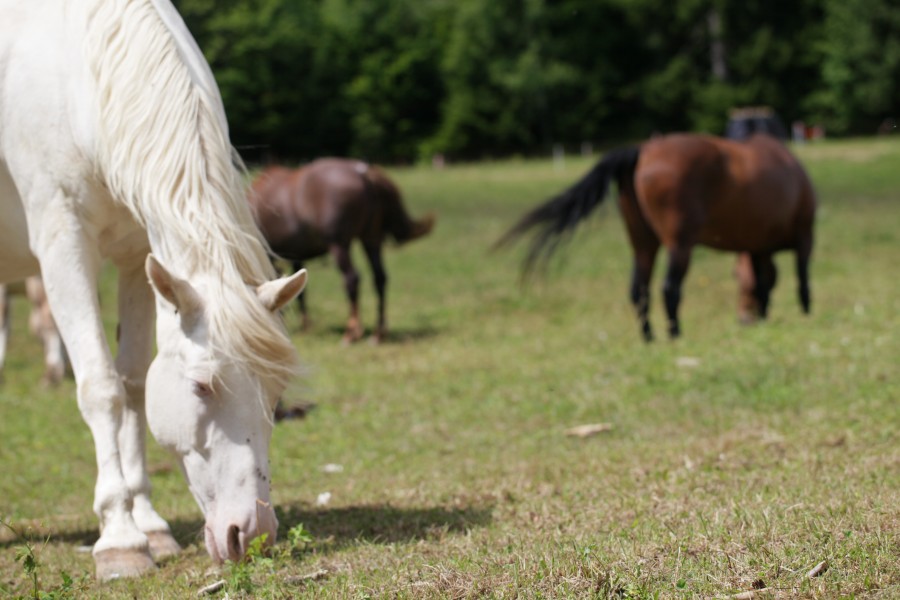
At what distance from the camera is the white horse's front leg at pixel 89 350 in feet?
13.1

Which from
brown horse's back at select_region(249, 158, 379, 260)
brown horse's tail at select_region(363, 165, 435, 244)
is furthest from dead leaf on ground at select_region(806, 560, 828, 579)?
brown horse's tail at select_region(363, 165, 435, 244)

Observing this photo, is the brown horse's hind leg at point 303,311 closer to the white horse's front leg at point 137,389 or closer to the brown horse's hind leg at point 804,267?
the brown horse's hind leg at point 804,267

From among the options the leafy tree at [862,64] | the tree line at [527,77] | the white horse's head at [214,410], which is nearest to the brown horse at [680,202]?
the white horse's head at [214,410]

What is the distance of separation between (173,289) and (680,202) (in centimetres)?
603

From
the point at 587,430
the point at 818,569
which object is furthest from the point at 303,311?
the point at 818,569

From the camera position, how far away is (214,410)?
372cm

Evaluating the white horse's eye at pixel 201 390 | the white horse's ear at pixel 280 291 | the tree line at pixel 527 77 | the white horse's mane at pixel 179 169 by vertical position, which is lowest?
the tree line at pixel 527 77

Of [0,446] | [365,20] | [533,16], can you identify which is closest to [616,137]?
[533,16]

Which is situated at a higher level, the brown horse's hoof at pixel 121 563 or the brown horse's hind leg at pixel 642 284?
the brown horse's hoof at pixel 121 563

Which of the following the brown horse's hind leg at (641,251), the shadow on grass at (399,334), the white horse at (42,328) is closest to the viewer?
the brown horse's hind leg at (641,251)

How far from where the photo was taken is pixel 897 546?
3105 millimetres

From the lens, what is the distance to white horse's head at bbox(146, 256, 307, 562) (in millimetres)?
3617

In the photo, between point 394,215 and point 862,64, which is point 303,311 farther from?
point 862,64

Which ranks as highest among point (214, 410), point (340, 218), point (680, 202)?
point (214, 410)
